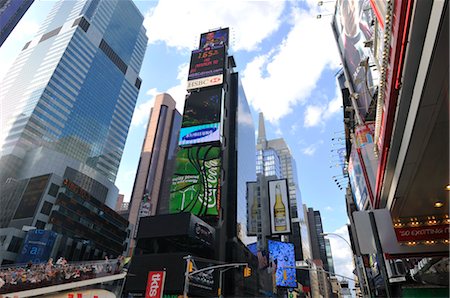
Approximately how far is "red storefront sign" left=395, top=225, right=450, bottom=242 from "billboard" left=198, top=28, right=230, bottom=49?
6085 cm

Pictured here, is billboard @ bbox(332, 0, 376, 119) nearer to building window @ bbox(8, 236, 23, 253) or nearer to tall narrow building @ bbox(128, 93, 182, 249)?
building window @ bbox(8, 236, 23, 253)

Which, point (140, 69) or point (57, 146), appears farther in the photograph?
point (140, 69)

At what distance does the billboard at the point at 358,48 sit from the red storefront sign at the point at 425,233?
10631 millimetres

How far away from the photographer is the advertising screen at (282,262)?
66750 millimetres

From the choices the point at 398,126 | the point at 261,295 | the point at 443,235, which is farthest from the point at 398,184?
the point at 261,295

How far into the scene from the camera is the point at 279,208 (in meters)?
63.7

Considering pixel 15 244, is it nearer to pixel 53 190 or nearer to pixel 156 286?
pixel 53 190

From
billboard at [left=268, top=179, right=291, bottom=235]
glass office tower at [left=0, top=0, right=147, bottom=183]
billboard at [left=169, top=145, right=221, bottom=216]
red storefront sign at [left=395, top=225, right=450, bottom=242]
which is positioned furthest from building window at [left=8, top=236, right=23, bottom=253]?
red storefront sign at [left=395, top=225, right=450, bottom=242]

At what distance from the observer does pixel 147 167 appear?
145250 millimetres

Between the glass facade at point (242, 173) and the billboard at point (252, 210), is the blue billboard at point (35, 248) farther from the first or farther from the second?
the billboard at point (252, 210)

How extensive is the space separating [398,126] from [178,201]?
40.3 metres

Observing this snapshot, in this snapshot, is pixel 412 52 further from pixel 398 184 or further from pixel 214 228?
pixel 214 228

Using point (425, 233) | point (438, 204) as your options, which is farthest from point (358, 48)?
point (425, 233)

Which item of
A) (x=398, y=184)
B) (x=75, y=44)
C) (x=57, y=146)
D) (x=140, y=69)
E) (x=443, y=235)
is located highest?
(x=140, y=69)
